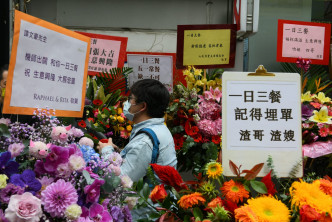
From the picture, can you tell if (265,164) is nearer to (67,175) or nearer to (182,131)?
(67,175)

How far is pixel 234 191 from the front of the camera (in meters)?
1.22

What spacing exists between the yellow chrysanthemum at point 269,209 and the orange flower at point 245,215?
0.9 inches

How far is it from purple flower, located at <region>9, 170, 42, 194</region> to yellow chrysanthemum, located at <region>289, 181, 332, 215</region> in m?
0.80

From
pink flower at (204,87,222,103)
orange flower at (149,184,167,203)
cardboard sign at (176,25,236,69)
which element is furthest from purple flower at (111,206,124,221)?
cardboard sign at (176,25,236,69)

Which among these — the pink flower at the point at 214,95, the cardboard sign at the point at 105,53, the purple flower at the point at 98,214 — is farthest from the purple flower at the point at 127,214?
the cardboard sign at the point at 105,53

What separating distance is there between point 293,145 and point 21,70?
3.56ft

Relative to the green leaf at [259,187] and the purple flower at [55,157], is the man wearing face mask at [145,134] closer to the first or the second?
the purple flower at [55,157]

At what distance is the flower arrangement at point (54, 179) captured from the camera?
1.03 m

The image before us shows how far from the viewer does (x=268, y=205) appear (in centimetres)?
117

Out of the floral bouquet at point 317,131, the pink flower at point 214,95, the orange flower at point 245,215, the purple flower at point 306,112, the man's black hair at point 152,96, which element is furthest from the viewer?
the pink flower at point 214,95

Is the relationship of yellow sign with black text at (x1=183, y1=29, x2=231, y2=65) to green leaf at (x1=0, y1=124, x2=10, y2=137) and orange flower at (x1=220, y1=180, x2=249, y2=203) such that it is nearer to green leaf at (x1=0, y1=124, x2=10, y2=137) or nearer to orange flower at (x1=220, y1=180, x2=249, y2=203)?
orange flower at (x1=220, y1=180, x2=249, y2=203)

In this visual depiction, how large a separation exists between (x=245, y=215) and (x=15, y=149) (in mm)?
721

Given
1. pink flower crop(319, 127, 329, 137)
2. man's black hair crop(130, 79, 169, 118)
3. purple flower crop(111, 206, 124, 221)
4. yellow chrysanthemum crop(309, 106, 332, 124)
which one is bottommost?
purple flower crop(111, 206, 124, 221)

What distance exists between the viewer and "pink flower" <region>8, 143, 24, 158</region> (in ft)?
3.64
